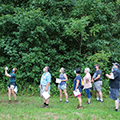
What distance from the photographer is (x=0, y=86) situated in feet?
34.7

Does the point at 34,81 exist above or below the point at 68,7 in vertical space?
below

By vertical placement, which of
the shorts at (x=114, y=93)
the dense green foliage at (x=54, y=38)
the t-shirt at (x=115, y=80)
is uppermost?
the dense green foliage at (x=54, y=38)

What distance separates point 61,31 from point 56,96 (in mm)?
4685

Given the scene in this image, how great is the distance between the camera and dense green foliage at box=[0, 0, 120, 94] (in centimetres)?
1014

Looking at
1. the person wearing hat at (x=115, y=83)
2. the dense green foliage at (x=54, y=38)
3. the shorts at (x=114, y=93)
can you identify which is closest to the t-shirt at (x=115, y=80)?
the person wearing hat at (x=115, y=83)

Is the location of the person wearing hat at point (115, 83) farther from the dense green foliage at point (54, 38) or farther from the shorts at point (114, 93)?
the dense green foliage at point (54, 38)

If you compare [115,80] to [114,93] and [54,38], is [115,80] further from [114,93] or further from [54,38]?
[54,38]

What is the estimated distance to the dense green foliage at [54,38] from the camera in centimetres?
1014

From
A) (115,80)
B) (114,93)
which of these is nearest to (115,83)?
(115,80)

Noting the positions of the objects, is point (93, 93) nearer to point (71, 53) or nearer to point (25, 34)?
point (71, 53)

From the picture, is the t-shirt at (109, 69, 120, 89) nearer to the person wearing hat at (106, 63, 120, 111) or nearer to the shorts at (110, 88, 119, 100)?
the person wearing hat at (106, 63, 120, 111)

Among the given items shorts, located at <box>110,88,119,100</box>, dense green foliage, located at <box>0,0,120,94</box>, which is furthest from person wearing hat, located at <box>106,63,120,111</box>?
dense green foliage, located at <box>0,0,120,94</box>

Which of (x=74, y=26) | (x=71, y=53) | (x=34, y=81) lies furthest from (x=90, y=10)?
(x=34, y=81)

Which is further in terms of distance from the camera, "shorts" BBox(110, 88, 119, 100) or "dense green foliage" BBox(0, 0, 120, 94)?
"dense green foliage" BBox(0, 0, 120, 94)
